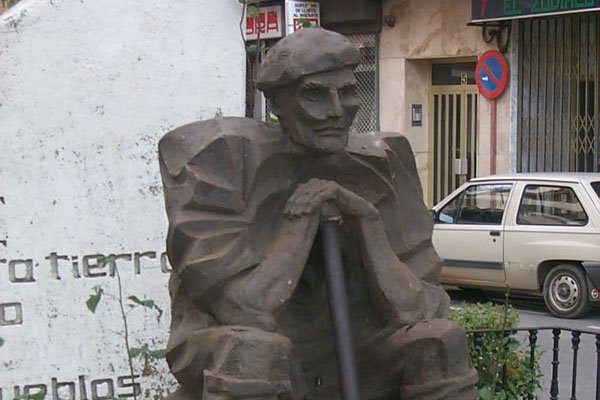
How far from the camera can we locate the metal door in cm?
1670

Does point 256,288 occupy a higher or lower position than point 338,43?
lower

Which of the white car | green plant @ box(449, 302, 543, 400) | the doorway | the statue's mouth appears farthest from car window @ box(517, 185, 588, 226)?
the statue's mouth

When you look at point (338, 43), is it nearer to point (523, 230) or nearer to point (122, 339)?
point (122, 339)

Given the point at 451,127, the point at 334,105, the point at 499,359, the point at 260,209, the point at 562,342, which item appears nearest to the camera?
the point at 334,105

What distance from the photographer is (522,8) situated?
1501 cm

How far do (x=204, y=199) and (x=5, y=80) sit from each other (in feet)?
6.32

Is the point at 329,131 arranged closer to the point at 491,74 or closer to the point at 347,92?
the point at 347,92

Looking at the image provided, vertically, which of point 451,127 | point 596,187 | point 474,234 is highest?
point 451,127

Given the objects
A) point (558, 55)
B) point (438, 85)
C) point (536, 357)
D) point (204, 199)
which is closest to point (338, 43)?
point (204, 199)

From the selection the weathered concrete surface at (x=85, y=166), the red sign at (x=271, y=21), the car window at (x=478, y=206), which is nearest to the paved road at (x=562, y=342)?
the car window at (x=478, y=206)

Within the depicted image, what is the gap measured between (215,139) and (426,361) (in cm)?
84

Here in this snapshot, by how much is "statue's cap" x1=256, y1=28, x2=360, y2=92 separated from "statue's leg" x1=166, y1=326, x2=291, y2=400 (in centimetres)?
69

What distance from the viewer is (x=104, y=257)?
15.9 feet

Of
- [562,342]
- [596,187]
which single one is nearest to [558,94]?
[596,187]
